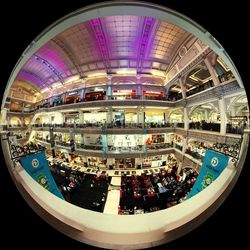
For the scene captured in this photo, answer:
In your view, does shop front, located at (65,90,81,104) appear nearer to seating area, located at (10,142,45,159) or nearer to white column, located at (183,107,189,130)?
seating area, located at (10,142,45,159)

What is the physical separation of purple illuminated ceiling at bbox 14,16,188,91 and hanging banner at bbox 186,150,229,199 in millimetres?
816

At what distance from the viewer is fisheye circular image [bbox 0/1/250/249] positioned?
2.15 feet

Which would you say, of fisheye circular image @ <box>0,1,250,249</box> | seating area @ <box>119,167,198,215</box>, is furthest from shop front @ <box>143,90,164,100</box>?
seating area @ <box>119,167,198,215</box>

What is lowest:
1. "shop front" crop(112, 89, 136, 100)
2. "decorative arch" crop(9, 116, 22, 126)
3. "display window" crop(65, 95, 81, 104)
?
"decorative arch" crop(9, 116, 22, 126)

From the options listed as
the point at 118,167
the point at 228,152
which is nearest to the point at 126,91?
the point at 118,167

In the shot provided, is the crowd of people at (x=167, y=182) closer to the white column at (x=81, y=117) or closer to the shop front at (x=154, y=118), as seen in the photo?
the shop front at (x=154, y=118)

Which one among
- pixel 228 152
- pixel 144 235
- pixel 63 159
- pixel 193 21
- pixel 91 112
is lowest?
pixel 144 235

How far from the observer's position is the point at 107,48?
3.16ft

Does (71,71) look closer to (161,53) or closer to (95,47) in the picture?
(95,47)

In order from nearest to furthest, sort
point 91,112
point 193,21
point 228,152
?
point 193,21, point 228,152, point 91,112

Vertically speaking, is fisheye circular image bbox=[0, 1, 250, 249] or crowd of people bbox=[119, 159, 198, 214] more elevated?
fisheye circular image bbox=[0, 1, 250, 249]

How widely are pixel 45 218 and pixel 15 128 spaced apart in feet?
1.84

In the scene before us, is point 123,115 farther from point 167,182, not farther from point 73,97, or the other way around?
point 167,182

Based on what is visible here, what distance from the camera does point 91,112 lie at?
850 mm
